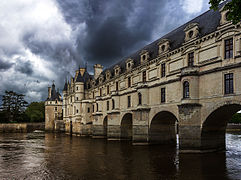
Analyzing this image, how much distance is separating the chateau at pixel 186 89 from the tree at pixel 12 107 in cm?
4568

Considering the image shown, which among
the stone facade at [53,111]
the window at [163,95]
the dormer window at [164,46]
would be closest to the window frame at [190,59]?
the dormer window at [164,46]

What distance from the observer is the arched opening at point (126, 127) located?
32.4 meters

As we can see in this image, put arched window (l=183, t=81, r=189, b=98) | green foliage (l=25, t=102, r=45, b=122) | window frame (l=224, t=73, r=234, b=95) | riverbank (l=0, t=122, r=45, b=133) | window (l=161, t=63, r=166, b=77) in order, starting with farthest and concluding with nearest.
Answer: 1. green foliage (l=25, t=102, r=45, b=122)
2. riverbank (l=0, t=122, r=45, b=133)
3. window (l=161, t=63, r=166, b=77)
4. arched window (l=183, t=81, r=189, b=98)
5. window frame (l=224, t=73, r=234, b=95)

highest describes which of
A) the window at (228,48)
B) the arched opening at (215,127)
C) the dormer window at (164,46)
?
the dormer window at (164,46)

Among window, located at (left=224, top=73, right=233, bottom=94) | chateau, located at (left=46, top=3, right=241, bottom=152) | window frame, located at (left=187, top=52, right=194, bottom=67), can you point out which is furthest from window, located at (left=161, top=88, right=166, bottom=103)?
window, located at (left=224, top=73, right=233, bottom=94)

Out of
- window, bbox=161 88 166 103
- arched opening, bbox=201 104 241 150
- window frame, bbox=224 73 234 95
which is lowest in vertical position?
arched opening, bbox=201 104 241 150

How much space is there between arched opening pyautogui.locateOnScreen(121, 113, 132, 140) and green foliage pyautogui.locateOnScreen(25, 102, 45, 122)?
50.7 meters

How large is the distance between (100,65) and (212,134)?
3433 cm

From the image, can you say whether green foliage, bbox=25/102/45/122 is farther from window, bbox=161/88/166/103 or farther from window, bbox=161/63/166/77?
window, bbox=161/63/166/77

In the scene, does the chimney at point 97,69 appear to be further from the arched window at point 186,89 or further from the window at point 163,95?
the arched window at point 186,89

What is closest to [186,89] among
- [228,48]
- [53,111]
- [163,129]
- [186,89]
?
[186,89]

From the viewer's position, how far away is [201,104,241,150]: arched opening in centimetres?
1758

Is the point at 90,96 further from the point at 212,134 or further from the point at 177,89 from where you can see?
the point at 212,134

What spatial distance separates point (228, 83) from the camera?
1661 cm
